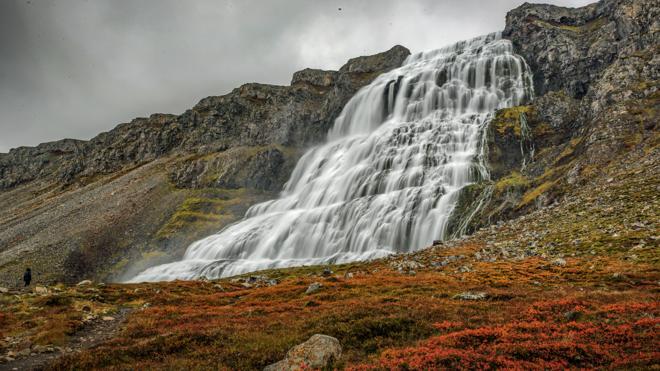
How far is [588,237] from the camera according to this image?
97.9 ft

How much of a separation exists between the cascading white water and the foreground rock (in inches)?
1476

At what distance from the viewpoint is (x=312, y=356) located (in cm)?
1224

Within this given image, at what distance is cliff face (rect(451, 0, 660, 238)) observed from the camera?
45906 millimetres

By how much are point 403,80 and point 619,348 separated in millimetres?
102812

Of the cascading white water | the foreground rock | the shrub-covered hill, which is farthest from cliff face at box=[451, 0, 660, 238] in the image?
the foreground rock

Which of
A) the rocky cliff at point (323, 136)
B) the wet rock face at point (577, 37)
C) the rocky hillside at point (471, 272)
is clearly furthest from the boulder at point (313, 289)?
the wet rock face at point (577, 37)

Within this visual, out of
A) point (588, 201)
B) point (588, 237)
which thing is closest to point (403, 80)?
point (588, 201)

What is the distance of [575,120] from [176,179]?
10211cm

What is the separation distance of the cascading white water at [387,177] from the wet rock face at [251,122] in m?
18.7

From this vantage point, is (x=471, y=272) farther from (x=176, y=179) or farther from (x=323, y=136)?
(x=176, y=179)

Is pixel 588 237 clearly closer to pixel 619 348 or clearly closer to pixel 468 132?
pixel 619 348

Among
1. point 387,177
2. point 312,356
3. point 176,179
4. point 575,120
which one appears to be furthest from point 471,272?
point 176,179

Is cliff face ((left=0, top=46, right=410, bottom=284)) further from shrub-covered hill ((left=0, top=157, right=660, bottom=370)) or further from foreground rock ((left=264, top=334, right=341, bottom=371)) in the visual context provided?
foreground rock ((left=264, top=334, right=341, bottom=371))

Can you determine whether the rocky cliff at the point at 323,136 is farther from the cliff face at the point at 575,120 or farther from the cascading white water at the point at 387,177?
the cascading white water at the point at 387,177
